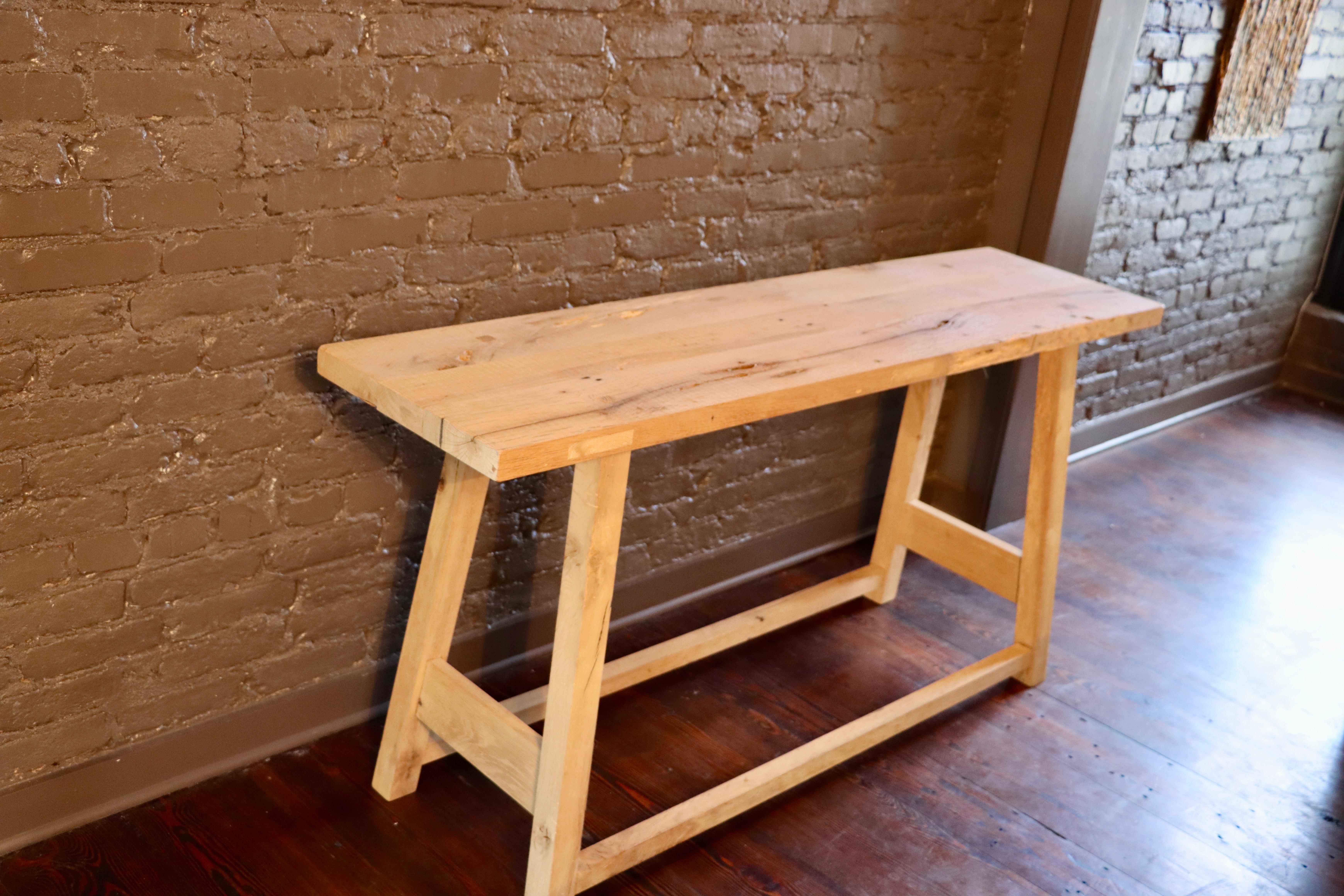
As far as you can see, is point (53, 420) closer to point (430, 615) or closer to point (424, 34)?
point (430, 615)

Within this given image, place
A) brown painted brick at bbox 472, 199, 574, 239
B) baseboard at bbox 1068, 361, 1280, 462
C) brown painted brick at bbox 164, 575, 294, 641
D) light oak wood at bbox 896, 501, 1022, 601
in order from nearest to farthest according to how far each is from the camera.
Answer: brown painted brick at bbox 164, 575, 294, 641
brown painted brick at bbox 472, 199, 574, 239
light oak wood at bbox 896, 501, 1022, 601
baseboard at bbox 1068, 361, 1280, 462

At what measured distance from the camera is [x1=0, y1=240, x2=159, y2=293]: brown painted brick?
1.63 metres

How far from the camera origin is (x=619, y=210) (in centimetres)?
232

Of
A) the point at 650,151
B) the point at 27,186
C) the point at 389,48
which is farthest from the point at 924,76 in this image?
the point at 27,186

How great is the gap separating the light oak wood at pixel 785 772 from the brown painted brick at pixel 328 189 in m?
1.12

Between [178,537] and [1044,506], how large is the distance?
1.76 m

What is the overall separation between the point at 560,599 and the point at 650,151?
3.28ft

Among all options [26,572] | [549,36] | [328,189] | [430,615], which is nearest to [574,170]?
[549,36]

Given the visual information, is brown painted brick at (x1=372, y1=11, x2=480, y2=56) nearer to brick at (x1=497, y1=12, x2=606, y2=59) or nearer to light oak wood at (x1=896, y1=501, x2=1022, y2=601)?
brick at (x1=497, y1=12, x2=606, y2=59)

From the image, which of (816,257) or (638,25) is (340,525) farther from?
(816,257)

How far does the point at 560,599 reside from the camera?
1737 mm

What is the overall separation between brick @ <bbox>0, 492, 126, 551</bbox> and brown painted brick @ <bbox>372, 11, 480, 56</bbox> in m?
0.82

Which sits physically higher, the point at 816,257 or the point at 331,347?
the point at 816,257

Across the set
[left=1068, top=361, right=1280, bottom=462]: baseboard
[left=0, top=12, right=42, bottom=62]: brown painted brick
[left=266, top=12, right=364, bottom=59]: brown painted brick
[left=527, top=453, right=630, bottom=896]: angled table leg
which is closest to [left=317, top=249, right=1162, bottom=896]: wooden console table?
[left=527, top=453, right=630, bottom=896]: angled table leg
